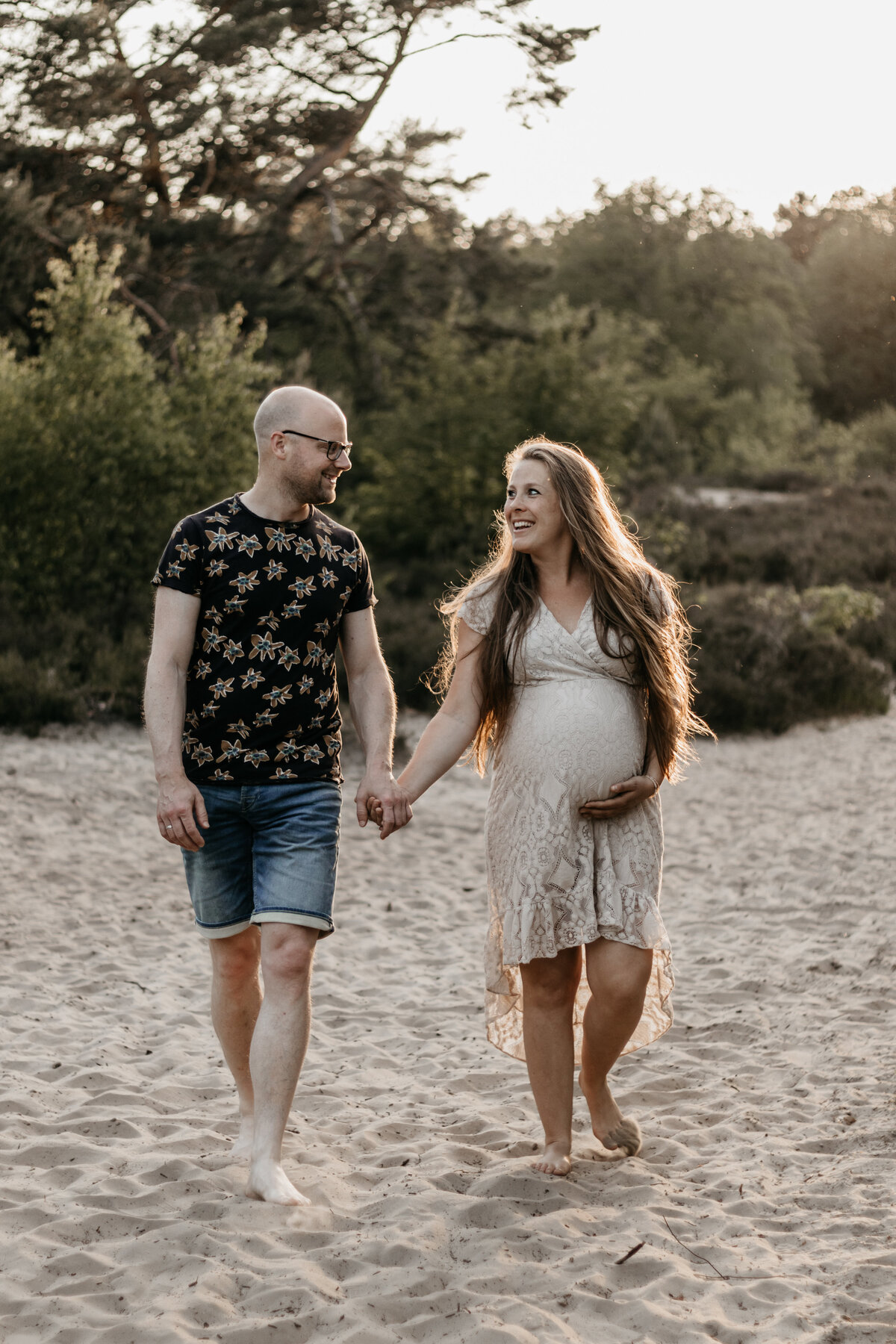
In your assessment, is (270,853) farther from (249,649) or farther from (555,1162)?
(555,1162)

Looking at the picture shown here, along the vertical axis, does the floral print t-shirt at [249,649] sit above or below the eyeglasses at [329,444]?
below

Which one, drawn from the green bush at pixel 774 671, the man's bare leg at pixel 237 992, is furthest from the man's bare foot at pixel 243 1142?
the green bush at pixel 774 671

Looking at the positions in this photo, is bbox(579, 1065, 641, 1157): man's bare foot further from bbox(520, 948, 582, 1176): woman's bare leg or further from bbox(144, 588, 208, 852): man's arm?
bbox(144, 588, 208, 852): man's arm

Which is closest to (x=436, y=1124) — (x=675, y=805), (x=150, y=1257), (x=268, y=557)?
(x=150, y=1257)

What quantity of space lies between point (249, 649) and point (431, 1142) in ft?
6.06

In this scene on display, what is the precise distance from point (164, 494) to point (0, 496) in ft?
5.35

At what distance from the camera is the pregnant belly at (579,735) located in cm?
354

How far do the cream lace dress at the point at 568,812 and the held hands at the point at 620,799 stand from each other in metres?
0.03

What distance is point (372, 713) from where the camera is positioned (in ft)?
11.9

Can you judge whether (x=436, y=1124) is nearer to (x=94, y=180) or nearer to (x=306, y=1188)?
(x=306, y=1188)

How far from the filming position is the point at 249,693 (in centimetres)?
336

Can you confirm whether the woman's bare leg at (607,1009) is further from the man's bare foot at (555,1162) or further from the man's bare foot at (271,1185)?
the man's bare foot at (271,1185)

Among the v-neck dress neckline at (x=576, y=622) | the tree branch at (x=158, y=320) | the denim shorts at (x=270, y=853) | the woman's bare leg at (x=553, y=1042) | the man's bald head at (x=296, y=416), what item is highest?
the tree branch at (x=158, y=320)

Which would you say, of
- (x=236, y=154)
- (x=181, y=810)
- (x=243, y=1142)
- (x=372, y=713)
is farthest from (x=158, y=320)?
(x=181, y=810)
